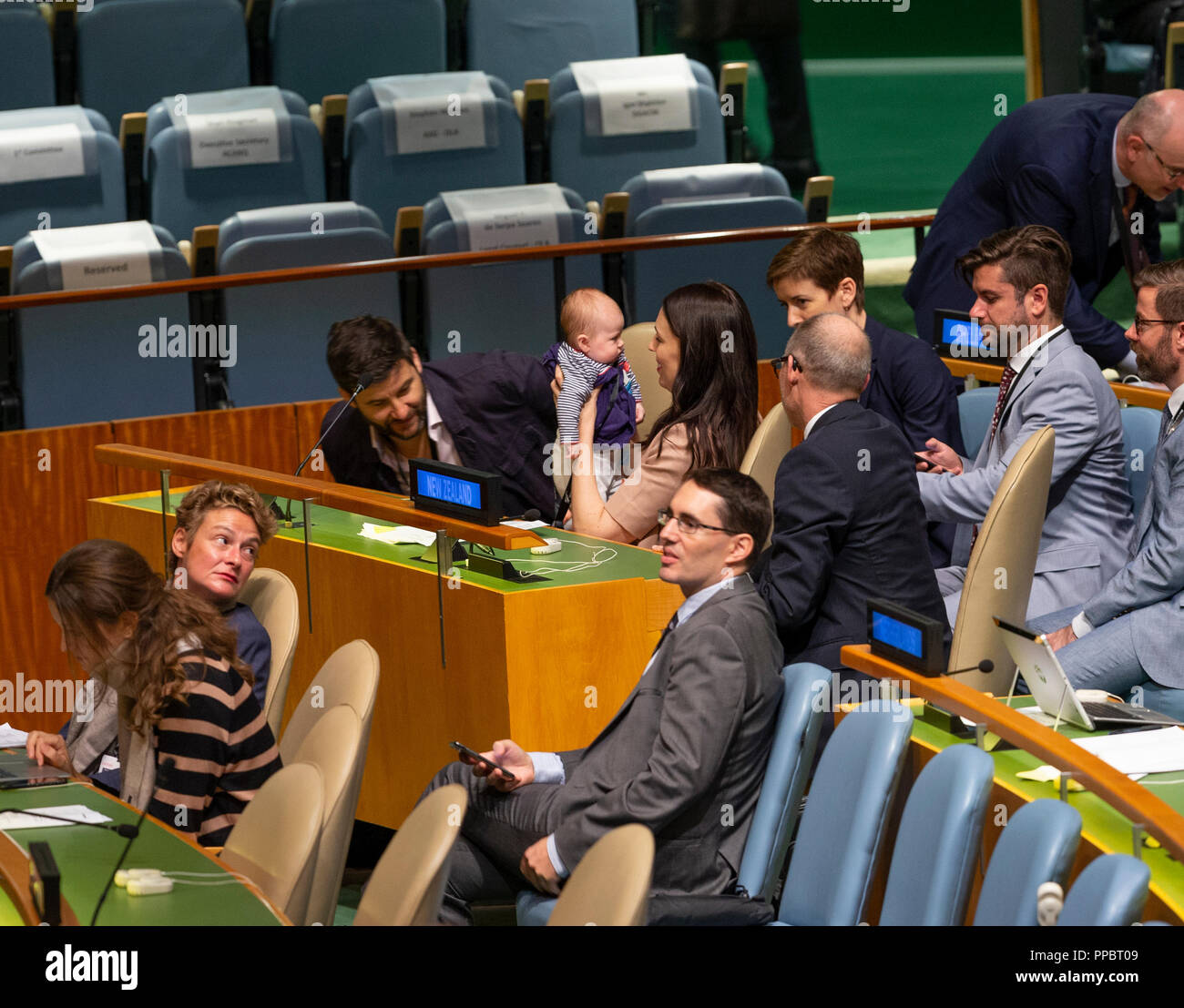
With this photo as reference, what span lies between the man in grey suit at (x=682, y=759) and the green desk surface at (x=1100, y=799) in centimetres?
28

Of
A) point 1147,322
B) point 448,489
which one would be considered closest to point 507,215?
point 448,489

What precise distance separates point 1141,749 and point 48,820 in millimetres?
1595

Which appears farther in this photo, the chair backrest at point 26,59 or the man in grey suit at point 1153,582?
the chair backrest at point 26,59

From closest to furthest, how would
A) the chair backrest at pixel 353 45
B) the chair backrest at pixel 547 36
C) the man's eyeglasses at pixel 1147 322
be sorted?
the man's eyeglasses at pixel 1147 322
the chair backrest at pixel 353 45
the chair backrest at pixel 547 36

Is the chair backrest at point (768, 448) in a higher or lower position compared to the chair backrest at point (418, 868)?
higher

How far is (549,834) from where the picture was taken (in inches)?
103

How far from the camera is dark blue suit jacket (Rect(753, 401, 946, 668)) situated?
2.91 m

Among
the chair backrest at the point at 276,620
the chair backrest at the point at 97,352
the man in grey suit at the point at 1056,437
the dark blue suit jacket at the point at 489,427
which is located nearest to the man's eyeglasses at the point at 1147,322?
the man in grey suit at the point at 1056,437

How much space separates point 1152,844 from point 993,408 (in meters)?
2.03

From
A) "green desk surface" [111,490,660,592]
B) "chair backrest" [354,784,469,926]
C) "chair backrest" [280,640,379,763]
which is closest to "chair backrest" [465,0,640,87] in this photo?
"green desk surface" [111,490,660,592]

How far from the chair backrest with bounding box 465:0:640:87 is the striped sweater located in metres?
4.12

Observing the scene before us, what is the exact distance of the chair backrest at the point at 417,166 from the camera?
570cm

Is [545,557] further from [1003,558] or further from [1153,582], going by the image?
[1153,582]

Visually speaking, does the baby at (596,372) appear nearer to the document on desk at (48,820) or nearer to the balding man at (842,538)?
the balding man at (842,538)
